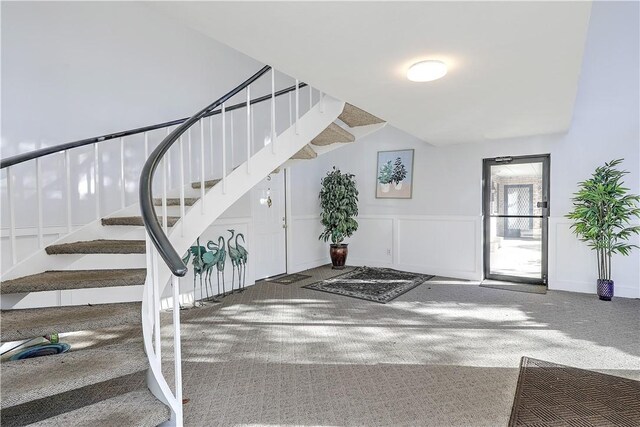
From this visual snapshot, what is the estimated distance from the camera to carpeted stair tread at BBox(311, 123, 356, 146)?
373 cm

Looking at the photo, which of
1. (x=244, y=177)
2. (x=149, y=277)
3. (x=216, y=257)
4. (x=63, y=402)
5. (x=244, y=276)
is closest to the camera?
(x=149, y=277)

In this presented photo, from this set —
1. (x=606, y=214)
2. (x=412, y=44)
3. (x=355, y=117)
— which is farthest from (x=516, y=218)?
(x=412, y=44)

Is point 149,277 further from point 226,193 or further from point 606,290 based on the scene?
point 606,290

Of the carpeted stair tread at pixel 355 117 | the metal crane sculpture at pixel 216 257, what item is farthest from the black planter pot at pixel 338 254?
the carpeted stair tread at pixel 355 117

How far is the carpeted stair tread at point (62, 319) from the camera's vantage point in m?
1.81

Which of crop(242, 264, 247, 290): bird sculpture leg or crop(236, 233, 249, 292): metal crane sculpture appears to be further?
crop(242, 264, 247, 290): bird sculpture leg

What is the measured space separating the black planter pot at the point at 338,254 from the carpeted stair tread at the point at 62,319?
440cm

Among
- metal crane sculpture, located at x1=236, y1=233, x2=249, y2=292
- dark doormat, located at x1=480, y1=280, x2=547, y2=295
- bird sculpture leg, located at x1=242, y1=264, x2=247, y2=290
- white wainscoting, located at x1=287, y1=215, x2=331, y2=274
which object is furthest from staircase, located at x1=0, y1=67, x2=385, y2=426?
dark doormat, located at x1=480, y1=280, x2=547, y2=295

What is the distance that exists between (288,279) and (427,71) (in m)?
3.87

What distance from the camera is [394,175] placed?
20.1 feet

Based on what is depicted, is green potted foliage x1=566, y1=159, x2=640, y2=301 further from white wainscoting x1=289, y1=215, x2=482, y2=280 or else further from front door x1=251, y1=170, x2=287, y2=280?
front door x1=251, y1=170, x2=287, y2=280

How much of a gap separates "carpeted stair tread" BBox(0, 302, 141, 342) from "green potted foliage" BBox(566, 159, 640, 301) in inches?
186

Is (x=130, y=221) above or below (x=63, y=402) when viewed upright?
above

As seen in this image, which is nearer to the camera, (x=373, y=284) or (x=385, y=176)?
(x=373, y=284)
